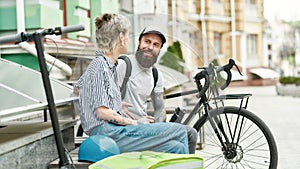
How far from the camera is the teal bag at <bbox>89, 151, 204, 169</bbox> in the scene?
2.94 m

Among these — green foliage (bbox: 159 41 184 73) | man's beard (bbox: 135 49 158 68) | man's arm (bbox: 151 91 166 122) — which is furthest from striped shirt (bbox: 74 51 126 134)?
green foliage (bbox: 159 41 184 73)

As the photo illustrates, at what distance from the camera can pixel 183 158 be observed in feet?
9.84

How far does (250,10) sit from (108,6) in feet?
84.7

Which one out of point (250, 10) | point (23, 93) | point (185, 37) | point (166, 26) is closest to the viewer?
point (23, 93)

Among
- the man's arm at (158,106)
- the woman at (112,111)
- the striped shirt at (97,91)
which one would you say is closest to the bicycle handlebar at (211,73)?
the man's arm at (158,106)

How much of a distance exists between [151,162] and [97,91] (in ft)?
1.70

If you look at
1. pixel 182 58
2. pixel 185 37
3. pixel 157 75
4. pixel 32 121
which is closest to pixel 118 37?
pixel 157 75

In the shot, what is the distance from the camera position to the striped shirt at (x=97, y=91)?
10.5 ft

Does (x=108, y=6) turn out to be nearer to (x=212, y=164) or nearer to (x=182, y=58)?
(x=182, y=58)

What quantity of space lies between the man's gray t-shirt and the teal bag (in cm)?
49

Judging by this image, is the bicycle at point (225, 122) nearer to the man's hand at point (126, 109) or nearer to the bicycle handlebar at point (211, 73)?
the bicycle handlebar at point (211, 73)

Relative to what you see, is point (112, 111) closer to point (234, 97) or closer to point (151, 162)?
point (151, 162)

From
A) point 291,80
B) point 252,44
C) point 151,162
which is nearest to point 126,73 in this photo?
point 151,162

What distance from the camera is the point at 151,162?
2.95m
